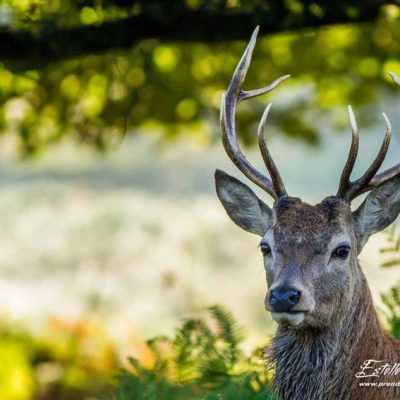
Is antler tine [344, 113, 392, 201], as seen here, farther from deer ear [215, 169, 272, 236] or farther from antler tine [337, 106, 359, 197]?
deer ear [215, 169, 272, 236]

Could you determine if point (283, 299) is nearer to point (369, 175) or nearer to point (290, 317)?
point (290, 317)

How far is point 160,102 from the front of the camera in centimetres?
942

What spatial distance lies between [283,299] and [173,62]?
575cm

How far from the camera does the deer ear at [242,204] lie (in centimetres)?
558

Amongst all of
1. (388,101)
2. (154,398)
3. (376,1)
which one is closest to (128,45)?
(376,1)

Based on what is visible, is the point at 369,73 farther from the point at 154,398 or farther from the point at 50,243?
the point at 50,243

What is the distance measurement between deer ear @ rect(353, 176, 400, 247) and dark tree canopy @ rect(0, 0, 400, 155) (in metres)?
1.79

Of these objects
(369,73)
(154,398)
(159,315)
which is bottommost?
(154,398)

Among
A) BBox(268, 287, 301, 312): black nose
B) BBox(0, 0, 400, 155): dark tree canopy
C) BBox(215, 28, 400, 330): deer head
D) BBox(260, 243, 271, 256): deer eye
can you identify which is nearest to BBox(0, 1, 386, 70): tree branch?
BBox(0, 0, 400, 155): dark tree canopy

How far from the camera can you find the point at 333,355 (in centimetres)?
500

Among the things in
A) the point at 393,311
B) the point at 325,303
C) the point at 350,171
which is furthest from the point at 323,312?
the point at 393,311

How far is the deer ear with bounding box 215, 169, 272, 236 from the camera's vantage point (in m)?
5.58

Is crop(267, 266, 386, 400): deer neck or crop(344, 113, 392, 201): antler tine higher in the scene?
crop(344, 113, 392, 201): antler tine

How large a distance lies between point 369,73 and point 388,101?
229cm
